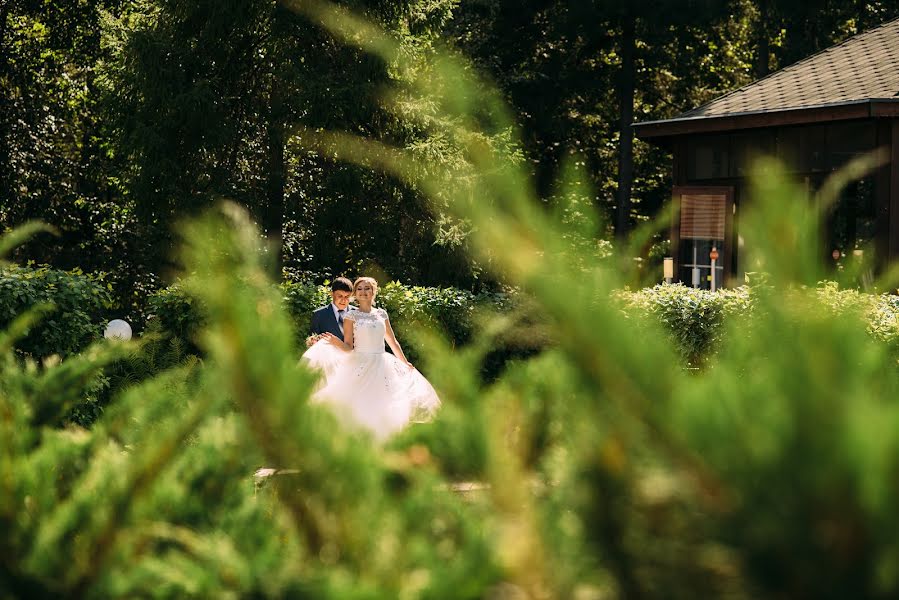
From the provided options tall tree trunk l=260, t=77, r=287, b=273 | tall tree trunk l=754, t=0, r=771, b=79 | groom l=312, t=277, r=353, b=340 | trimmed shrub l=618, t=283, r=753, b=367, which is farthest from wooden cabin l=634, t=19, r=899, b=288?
tall tree trunk l=754, t=0, r=771, b=79

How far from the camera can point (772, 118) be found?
59.5 ft

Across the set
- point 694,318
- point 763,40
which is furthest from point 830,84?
point 763,40

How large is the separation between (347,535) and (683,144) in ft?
66.6

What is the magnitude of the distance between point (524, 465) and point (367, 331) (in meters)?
9.06

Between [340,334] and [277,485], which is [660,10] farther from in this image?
[277,485]

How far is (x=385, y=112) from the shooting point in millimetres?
22672

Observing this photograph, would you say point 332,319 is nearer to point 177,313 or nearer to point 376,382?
point 376,382

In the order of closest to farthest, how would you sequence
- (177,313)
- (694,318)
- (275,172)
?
(177,313) < (694,318) < (275,172)

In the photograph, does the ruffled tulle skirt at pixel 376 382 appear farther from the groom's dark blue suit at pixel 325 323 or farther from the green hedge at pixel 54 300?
the green hedge at pixel 54 300

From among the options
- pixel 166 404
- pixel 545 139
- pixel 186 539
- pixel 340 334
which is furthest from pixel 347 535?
pixel 545 139

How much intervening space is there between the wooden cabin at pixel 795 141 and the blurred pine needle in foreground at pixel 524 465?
16329 mm

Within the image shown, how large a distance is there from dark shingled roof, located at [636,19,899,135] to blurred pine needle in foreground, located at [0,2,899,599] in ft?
54.5

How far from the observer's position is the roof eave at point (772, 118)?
1634cm

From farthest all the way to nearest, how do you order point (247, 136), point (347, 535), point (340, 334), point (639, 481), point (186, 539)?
1. point (247, 136)
2. point (340, 334)
3. point (186, 539)
4. point (347, 535)
5. point (639, 481)
